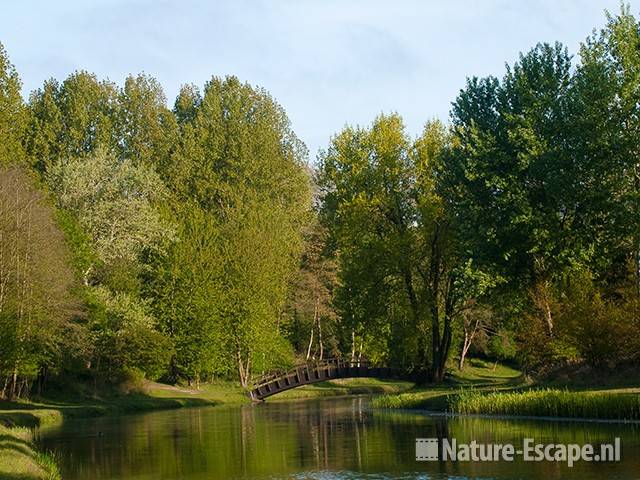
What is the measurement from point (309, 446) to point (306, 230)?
65770 millimetres

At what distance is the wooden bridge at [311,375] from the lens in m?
73.9

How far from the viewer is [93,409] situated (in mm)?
65312

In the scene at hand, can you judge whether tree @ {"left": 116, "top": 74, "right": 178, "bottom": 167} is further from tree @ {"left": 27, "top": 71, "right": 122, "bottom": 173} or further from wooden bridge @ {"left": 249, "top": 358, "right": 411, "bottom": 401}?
wooden bridge @ {"left": 249, "top": 358, "right": 411, "bottom": 401}

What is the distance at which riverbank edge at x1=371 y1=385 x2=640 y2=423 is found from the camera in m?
37.8

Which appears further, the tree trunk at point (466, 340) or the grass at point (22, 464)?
the tree trunk at point (466, 340)

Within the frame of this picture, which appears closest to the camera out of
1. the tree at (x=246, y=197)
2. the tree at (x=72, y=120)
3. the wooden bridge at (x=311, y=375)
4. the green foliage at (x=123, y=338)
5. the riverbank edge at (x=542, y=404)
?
the riverbank edge at (x=542, y=404)

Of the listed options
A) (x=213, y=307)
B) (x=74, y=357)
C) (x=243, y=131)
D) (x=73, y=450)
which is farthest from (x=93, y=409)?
(x=243, y=131)

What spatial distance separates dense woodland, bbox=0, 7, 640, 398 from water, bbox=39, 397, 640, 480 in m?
10.3

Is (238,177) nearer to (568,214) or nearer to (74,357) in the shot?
(74,357)

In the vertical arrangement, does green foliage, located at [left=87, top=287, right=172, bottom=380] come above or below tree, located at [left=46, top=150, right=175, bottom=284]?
below

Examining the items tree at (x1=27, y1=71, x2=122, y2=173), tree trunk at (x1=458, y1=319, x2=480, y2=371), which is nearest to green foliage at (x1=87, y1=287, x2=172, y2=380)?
tree at (x1=27, y1=71, x2=122, y2=173)

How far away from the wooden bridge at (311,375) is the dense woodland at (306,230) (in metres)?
2.26

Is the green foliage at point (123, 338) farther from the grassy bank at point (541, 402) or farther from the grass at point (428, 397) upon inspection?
the grassy bank at point (541, 402)

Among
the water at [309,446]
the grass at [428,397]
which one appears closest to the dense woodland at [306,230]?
the grass at [428,397]
